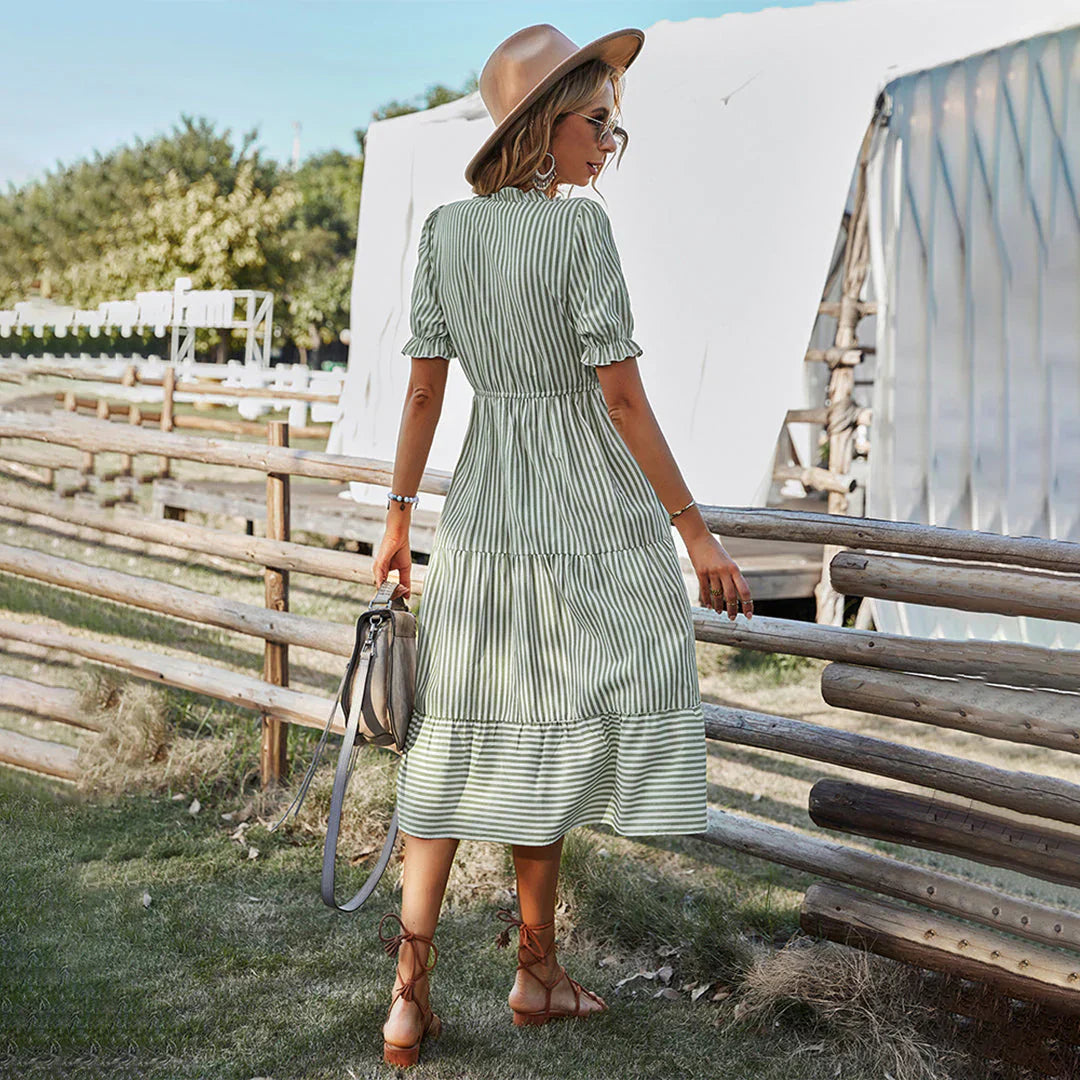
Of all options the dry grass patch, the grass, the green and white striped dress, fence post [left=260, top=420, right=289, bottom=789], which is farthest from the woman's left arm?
fence post [left=260, top=420, right=289, bottom=789]

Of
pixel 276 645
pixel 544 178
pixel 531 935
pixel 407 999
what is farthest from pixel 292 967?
pixel 544 178

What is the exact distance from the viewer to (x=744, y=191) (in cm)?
740

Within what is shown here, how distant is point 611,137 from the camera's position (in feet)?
8.38

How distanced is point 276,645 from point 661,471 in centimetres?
256

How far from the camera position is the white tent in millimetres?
6871

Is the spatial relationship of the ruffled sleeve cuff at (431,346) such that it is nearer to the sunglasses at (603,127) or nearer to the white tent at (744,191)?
the sunglasses at (603,127)

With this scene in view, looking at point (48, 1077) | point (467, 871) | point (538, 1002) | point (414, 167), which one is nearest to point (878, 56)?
point (414, 167)

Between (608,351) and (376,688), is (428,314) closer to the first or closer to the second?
(608,351)

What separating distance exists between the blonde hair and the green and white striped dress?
55 millimetres

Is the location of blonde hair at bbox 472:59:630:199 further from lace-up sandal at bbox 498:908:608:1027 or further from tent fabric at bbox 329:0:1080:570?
tent fabric at bbox 329:0:1080:570

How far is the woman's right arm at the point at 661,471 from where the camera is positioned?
2.44 meters

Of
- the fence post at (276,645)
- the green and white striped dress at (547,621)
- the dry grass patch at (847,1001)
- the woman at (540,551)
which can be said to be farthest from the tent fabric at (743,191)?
the green and white striped dress at (547,621)

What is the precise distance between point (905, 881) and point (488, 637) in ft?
4.31

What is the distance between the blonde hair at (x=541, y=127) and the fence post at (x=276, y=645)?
2.15 metres
